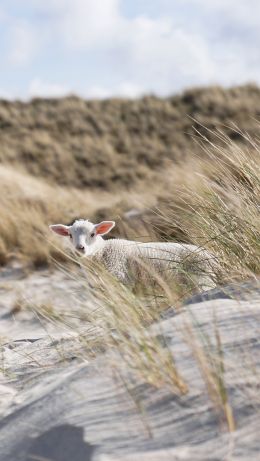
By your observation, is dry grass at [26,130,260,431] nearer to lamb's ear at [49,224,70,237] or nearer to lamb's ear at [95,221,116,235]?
lamb's ear at [95,221,116,235]

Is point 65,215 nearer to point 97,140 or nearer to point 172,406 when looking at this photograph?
point 172,406

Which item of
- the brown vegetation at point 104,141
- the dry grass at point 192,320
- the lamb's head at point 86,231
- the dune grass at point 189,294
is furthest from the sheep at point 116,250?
the brown vegetation at point 104,141

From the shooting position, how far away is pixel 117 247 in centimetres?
623

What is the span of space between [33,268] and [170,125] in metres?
16.5

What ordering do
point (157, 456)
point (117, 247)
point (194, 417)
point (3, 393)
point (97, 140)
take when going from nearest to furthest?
point (157, 456) < point (194, 417) < point (3, 393) < point (117, 247) < point (97, 140)

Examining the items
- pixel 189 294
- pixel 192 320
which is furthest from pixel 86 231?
pixel 192 320

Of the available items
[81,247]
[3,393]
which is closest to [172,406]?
[3,393]

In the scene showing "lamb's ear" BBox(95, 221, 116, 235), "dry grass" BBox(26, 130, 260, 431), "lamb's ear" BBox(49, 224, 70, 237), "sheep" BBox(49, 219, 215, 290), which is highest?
"lamb's ear" BBox(49, 224, 70, 237)

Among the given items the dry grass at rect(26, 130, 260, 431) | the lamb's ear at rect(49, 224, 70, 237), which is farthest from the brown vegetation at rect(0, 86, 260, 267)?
the dry grass at rect(26, 130, 260, 431)

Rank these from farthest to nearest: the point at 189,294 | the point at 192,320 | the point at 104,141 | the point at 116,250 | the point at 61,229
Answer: the point at 104,141, the point at 61,229, the point at 116,250, the point at 189,294, the point at 192,320

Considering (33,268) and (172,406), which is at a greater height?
(33,268)

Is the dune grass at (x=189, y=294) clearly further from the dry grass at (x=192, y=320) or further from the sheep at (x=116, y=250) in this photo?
the sheep at (x=116, y=250)

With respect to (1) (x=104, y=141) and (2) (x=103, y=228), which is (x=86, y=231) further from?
(1) (x=104, y=141)

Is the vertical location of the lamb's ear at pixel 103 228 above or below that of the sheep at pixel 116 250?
above
